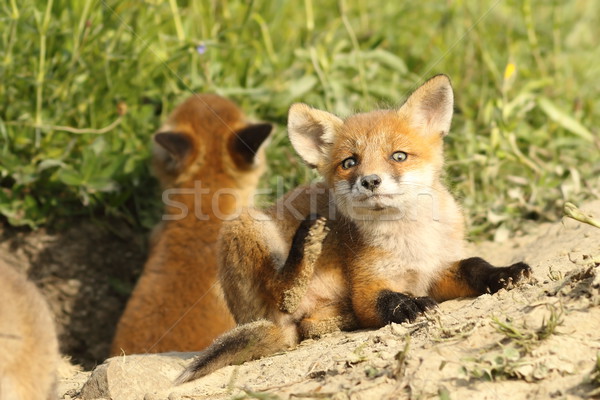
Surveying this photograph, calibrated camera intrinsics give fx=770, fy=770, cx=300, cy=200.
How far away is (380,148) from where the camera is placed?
4391 millimetres

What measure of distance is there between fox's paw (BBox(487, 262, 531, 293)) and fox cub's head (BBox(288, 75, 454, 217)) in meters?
0.61

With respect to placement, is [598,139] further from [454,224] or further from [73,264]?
[73,264]

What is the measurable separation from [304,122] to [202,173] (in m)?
1.61

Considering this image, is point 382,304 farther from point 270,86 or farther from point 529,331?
point 270,86

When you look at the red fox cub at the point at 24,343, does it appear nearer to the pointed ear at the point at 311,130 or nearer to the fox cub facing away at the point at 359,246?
the fox cub facing away at the point at 359,246

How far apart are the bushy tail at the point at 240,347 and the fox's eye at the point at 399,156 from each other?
117 cm

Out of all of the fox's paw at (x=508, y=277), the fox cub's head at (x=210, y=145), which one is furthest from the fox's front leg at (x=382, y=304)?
the fox cub's head at (x=210, y=145)

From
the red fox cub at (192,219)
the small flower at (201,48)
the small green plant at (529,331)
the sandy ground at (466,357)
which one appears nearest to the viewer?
the sandy ground at (466,357)

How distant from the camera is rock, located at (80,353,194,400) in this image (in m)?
3.92

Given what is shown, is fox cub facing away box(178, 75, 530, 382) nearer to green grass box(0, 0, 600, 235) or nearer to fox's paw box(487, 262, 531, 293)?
fox's paw box(487, 262, 531, 293)

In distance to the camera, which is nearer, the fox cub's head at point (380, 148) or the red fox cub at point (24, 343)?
the red fox cub at point (24, 343)

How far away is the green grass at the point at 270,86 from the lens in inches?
247

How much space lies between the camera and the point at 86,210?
268 inches

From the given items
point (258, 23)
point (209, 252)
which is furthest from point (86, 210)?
point (258, 23)
